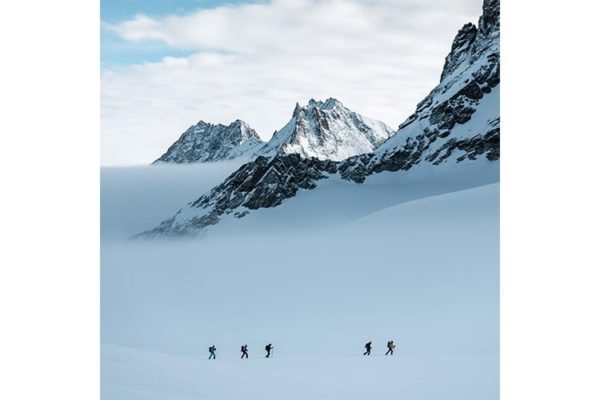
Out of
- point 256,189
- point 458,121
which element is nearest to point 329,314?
point 256,189

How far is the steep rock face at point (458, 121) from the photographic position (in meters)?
153

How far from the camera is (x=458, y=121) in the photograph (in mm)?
158875

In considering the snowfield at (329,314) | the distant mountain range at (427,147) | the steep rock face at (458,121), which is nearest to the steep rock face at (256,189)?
the distant mountain range at (427,147)

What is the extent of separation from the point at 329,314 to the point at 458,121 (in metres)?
129

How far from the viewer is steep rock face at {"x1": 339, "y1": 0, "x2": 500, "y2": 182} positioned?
153 meters

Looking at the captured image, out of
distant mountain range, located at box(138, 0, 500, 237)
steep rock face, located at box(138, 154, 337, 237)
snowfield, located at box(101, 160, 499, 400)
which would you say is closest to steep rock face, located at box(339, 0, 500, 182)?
distant mountain range, located at box(138, 0, 500, 237)

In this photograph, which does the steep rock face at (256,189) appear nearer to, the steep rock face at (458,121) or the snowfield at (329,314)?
the steep rock face at (458,121)

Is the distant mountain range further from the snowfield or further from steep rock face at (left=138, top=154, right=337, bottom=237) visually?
the snowfield

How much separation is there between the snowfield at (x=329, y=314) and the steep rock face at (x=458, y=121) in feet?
266
